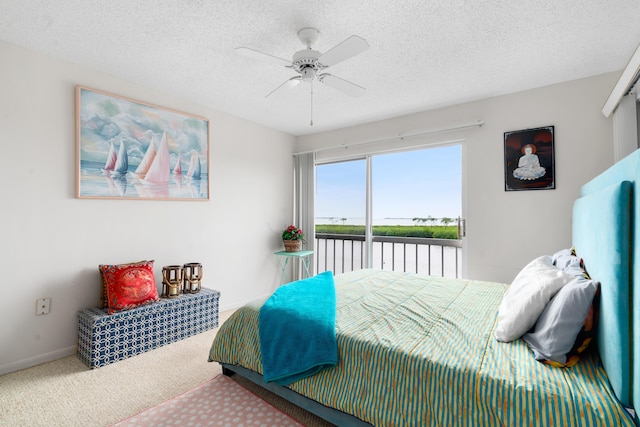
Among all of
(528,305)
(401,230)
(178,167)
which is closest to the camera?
(528,305)

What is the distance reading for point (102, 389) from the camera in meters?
2.04

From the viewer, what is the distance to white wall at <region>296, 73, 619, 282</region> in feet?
8.78

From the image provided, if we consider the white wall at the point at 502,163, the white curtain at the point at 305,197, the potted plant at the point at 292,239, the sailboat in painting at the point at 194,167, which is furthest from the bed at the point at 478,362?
the white curtain at the point at 305,197

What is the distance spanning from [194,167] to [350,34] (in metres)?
2.22

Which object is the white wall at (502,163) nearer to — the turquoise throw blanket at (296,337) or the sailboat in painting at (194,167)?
the turquoise throw blanket at (296,337)

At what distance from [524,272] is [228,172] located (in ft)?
10.7

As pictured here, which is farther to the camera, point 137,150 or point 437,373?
point 137,150

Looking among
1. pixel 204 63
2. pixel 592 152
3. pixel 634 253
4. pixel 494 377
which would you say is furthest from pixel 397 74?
pixel 494 377

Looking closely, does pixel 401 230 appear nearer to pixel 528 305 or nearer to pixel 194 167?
pixel 528 305

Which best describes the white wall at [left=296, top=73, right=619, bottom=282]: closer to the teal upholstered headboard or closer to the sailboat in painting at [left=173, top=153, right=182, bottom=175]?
the teal upholstered headboard

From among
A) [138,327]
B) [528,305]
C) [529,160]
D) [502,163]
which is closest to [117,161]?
[138,327]

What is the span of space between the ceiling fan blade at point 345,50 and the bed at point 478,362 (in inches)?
54.5

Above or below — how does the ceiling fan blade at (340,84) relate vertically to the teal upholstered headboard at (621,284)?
above

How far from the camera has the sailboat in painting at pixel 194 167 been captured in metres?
3.34
